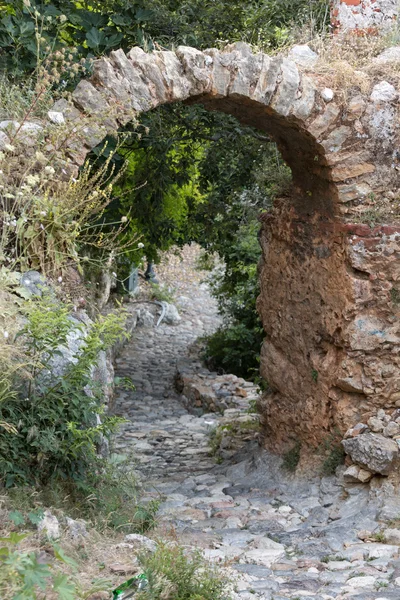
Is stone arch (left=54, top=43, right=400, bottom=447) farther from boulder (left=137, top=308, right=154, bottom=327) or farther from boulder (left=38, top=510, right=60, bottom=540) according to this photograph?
boulder (left=137, top=308, right=154, bottom=327)

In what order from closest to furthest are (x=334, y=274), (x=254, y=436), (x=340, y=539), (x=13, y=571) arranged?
(x=13, y=571), (x=340, y=539), (x=334, y=274), (x=254, y=436)

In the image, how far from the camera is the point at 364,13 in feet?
24.5

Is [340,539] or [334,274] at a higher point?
[334,274]

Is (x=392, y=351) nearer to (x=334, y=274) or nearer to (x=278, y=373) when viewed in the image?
(x=334, y=274)

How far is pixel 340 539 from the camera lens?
552 cm

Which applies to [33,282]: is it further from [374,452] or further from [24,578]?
[374,452]

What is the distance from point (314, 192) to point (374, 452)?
207 cm

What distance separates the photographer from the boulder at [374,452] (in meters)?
5.91

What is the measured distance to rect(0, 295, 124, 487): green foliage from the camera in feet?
14.1

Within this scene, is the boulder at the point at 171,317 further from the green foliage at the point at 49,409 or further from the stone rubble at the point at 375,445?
the green foliage at the point at 49,409

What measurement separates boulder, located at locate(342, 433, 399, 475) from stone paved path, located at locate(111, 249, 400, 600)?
172 mm

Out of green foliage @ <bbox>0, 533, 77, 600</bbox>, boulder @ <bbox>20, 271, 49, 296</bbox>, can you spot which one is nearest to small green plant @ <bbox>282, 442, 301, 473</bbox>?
boulder @ <bbox>20, 271, 49, 296</bbox>

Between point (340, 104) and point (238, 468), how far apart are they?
Answer: 3299 mm

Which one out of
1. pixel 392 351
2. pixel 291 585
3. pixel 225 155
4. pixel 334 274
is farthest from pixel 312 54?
pixel 291 585
